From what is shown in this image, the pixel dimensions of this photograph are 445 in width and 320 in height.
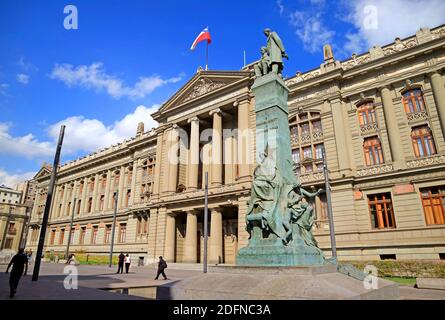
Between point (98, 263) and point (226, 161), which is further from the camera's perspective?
point (98, 263)

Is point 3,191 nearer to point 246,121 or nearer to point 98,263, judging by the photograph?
point 98,263

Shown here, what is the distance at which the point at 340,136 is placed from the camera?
25.5m

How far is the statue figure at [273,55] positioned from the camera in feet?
37.5

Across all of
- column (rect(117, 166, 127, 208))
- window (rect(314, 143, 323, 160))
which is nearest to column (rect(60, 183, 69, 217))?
column (rect(117, 166, 127, 208))

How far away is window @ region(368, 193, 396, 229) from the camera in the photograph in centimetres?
2268

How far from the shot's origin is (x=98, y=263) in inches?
1561

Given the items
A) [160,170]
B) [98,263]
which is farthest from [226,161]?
[98,263]

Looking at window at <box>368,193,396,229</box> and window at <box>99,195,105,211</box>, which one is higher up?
window at <box>99,195,105,211</box>

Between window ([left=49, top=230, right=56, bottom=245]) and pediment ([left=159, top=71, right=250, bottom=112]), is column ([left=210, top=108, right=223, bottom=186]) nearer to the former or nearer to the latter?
pediment ([left=159, top=71, right=250, bottom=112])

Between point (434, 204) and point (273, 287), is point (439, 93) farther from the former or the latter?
point (273, 287)

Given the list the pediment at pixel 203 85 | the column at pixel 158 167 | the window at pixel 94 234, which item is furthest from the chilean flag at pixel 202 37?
the window at pixel 94 234

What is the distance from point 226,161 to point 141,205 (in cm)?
1515

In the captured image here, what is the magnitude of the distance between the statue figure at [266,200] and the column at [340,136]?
56.5ft

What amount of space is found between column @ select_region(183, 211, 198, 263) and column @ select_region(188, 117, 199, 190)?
3.28 m
